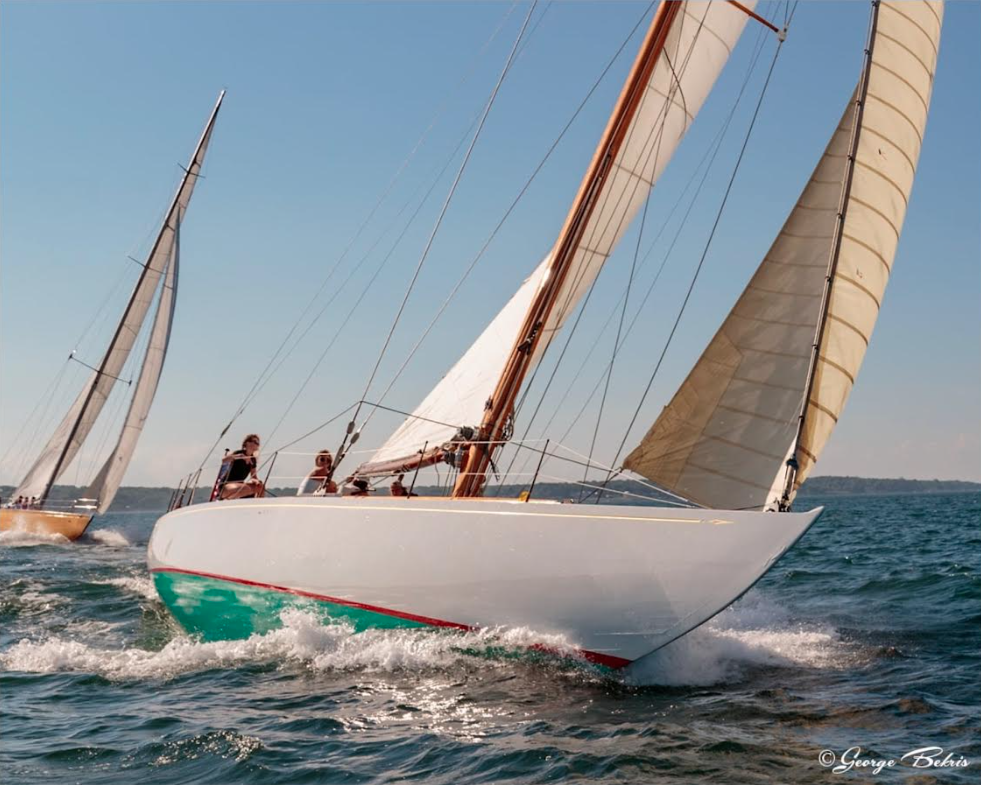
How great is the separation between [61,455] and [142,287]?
6.43 metres

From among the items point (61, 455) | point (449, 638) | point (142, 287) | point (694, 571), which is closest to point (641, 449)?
point (694, 571)

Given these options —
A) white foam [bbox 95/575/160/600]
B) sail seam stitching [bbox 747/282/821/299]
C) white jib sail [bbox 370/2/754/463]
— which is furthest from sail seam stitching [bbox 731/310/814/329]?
white foam [bbox 95/575/160/600]

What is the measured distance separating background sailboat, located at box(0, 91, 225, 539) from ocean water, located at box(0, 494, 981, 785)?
1807cm

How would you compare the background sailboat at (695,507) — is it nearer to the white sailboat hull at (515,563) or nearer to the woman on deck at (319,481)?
the white sailboat hull at (515,563)

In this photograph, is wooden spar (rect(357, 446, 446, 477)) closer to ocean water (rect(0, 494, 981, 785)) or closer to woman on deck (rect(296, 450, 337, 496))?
woman on deck (rect(296, 450, 337, 496))

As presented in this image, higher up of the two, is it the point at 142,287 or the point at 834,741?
the point at 142,287

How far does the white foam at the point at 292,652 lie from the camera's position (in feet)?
27.9

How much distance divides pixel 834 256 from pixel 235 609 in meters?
7.62

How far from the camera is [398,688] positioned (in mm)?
7844

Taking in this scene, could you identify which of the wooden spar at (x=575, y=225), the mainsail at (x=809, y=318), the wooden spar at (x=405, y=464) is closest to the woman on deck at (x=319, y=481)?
the wooden spar at (x=405, y=464)

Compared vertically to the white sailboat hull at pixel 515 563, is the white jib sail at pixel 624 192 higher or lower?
higher

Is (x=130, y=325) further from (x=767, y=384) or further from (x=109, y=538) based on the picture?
(x=767, y=384)

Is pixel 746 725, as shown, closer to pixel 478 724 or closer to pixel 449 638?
pixel 478 724

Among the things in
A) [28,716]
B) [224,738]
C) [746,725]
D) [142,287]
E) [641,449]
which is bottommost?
[28,716]
